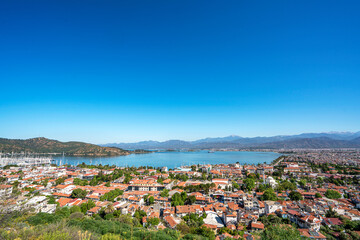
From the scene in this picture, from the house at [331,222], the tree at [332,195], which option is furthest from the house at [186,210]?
the tree at [332,195]

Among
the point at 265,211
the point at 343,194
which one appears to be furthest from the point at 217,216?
the point at 343,194

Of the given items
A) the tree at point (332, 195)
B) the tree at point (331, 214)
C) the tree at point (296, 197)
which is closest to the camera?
Answer: the tree at point (331, 214)

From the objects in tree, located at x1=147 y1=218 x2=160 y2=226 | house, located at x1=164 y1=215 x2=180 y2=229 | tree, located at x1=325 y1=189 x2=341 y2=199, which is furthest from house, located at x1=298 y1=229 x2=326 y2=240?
tree, located at x1=325 y1=189 x2=341 y2=199

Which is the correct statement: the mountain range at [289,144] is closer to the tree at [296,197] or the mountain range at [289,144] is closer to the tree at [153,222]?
the tree at [296,197]

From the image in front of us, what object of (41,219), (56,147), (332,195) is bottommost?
(332,195)

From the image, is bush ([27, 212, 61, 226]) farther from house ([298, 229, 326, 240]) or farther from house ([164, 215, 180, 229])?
house ([298, 229, 326, 240])

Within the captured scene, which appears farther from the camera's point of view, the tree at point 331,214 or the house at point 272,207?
the house at point 272,207

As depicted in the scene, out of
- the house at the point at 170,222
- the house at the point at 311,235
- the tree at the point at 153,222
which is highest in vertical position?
the tree at the point at 153,222

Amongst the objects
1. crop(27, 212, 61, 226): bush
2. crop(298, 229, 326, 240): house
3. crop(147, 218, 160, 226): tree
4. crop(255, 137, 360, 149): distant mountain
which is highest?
crop(27, 212, 61, 226): bush

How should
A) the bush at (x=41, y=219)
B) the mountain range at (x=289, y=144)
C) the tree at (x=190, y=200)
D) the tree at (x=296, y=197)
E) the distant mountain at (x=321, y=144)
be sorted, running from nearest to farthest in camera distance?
1. the bush at (x=41, y=219)
2. the tree at (x=190, y=200)
3. the tree at (x=296, y=197)
4. the distant mountain at (x=321, y=144)
5. the mountain range at (x=289, y=144)

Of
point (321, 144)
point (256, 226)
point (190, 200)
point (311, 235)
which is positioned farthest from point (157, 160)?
point (321, 144)

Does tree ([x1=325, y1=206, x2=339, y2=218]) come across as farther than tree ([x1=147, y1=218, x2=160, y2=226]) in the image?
Yes

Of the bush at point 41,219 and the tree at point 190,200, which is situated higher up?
the bush at point 41,219

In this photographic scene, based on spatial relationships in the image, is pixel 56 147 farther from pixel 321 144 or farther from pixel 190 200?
pixel 321 144
